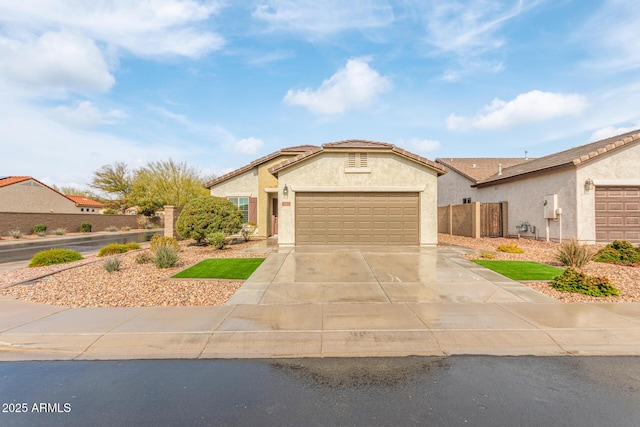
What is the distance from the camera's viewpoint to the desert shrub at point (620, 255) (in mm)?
10695

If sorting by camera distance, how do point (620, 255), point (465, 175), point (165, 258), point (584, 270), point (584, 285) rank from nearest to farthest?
1. point (584, 285)
2. point (584, 270)
3. point (165, 258)
4. point (620, 255)
5. point (465, 175)

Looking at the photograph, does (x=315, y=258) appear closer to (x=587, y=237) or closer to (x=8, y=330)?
(x=8, y=330)

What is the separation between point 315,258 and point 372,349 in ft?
23.0

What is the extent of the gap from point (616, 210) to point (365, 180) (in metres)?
11.0

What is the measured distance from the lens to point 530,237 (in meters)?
17.2

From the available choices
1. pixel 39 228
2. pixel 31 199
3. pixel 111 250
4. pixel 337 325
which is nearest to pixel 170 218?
pixel 111 250

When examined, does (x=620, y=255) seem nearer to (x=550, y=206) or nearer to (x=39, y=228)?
(x=550, y=206)

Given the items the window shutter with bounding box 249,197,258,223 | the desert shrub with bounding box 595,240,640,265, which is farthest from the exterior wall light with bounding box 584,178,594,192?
the window shutter with bounding box 249,197,258,223

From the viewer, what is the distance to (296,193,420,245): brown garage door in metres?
15.1

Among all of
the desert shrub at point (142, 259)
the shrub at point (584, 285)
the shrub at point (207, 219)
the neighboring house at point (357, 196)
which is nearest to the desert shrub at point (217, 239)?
the shrub at point (207, 219)

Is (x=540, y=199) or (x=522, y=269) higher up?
(x=540, y=199)

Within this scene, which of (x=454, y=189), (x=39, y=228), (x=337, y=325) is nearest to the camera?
(x=337, y=325)

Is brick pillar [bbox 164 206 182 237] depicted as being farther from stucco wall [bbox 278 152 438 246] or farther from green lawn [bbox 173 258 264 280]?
green lawn [bbox 173 258 264 280]

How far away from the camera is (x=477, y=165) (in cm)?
2708
